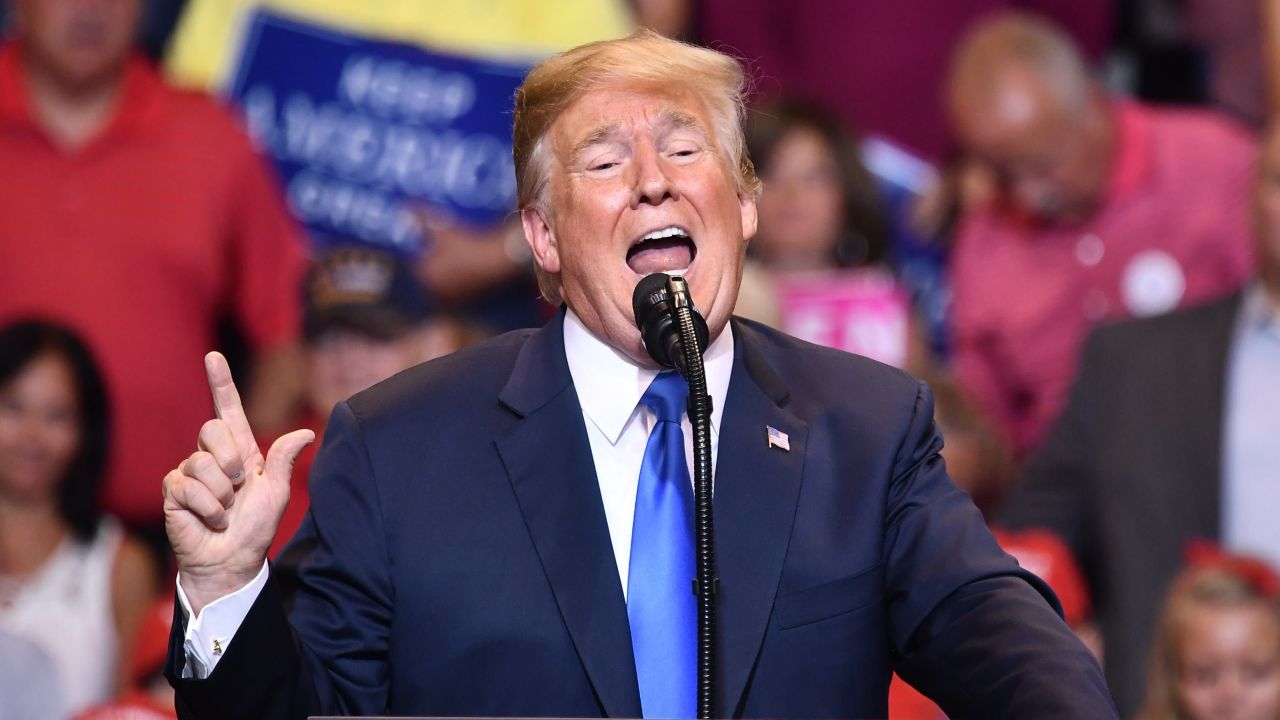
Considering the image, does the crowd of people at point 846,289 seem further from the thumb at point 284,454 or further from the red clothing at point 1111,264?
the thumb at point 284,454

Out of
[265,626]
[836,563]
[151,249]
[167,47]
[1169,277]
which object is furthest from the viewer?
[167,47]

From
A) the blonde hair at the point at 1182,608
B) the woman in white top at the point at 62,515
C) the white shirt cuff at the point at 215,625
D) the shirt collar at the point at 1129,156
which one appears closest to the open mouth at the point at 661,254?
the white shirt cuff at the point at 215,625

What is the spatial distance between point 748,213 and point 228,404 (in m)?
0.61

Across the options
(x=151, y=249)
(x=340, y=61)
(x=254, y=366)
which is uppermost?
(x=340, y=61)

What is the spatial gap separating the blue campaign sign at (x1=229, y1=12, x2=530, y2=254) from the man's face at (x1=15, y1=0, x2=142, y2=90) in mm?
463

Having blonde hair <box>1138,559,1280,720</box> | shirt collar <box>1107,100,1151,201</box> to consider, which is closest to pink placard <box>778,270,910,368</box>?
shirt collar <box>1107,100,1151,201</box>

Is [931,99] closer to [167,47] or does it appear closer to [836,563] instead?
[167,47]

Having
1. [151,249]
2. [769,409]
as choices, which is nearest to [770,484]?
[769,409]

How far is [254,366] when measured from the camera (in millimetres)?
4367

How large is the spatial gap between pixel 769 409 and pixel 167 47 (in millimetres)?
3311

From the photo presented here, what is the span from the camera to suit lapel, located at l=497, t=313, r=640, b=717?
5.86ft

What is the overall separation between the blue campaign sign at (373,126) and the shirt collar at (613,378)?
8.71ft

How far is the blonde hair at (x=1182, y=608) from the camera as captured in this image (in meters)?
3.40

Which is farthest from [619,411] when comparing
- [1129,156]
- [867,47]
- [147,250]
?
[867,47]
